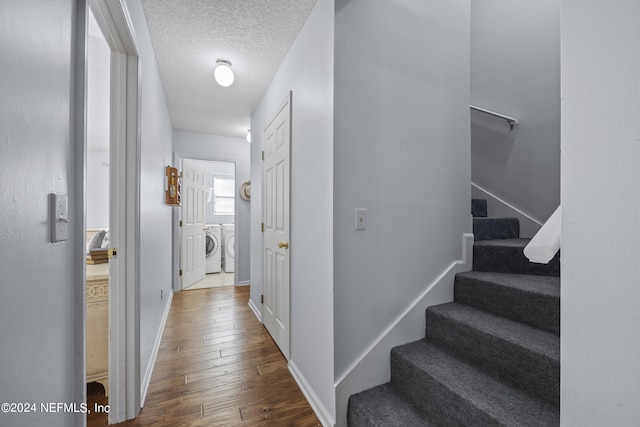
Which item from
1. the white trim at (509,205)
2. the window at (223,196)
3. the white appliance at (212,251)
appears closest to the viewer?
the white trim at (509,205)

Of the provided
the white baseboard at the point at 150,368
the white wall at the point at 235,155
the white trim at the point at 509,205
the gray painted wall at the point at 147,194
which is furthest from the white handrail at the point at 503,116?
the white wall at the point at 235,155

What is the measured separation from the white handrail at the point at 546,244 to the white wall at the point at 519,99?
1.94m

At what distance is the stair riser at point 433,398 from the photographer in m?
1.11

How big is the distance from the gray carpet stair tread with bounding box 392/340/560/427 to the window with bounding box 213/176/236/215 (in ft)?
19.5

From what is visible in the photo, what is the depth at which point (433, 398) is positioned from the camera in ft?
4.19

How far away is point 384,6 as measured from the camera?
1.57 metres

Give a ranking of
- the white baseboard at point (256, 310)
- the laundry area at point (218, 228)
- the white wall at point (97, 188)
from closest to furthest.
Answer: the white baseboard at point (256, 310)
the white wall at point (97, 188)
the laundry area at point (218, 228)

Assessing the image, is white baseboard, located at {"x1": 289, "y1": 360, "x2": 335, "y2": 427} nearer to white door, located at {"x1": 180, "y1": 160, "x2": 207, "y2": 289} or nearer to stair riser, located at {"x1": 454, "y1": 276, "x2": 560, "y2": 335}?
stair riser, located at {"x1": 454, "y1": 276, "x2": 560, "y2": 335}

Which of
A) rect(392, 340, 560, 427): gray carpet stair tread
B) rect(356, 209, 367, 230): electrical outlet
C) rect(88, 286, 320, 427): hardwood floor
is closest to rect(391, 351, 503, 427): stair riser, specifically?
rect(392, 340, 560, 427): gray carpet stair tread

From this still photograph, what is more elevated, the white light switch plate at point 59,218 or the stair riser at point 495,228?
the white light switch plate at point 59,218

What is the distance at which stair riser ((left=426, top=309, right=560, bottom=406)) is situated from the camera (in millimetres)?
1077

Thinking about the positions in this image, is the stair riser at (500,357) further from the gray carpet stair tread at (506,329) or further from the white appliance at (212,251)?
the white appliance at (212,251)

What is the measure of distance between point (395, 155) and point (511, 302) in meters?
1.05

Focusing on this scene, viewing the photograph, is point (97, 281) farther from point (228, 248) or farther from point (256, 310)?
point (228, 248)
